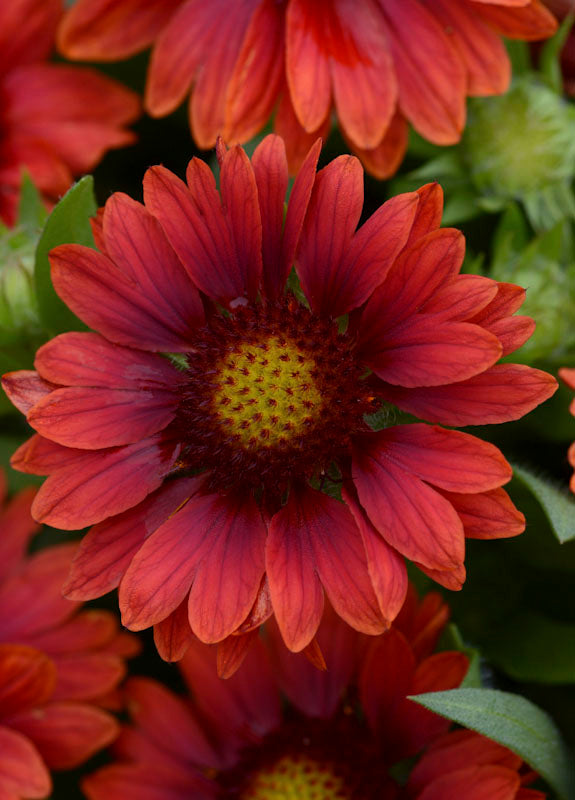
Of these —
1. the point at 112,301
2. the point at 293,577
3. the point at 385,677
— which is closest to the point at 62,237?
the point at 112,301

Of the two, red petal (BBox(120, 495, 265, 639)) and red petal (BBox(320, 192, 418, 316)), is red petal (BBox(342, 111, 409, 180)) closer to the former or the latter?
red petal (BBox(320, 192, 418, 316))

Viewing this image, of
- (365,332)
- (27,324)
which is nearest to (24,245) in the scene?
(27,324)

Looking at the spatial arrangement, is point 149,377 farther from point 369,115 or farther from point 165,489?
point 369,115

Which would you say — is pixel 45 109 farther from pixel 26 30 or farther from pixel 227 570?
pixel 227 570

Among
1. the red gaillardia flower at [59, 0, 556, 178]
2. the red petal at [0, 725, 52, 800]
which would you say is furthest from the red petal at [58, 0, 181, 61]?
the red petal at [0, 725, 52, 800]

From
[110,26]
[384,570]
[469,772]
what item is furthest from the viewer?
[110,26]

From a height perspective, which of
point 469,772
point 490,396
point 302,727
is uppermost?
point 490,396

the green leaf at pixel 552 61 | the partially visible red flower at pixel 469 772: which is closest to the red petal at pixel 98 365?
the partially visible red flower at pixel 469 772
